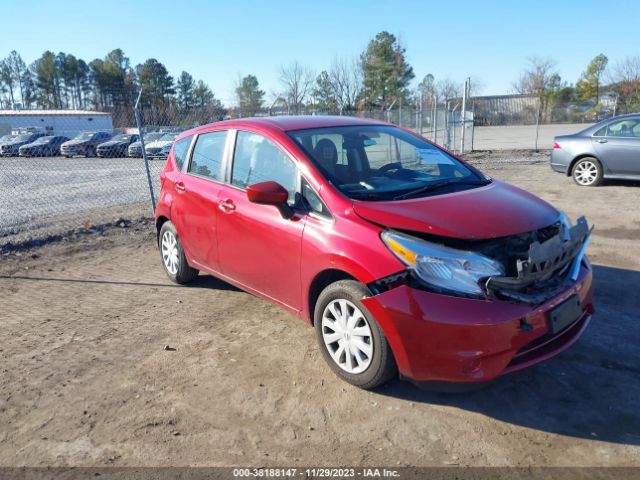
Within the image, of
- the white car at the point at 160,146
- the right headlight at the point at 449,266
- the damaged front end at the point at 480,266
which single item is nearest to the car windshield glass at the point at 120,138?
the white car at the point at 160,146

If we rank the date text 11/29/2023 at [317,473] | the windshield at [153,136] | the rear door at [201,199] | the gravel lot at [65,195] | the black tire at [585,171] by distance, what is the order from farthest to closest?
the windshield at [153,136], the black tire at [585,171], the gravel lot at [65,195], the rear door at [201,199], the date text 11/29/2023 at [317,473]

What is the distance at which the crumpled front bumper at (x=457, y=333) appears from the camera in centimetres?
277

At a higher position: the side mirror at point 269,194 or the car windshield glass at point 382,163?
the car windshield glass at point 382,163

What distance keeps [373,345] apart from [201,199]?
2.29m

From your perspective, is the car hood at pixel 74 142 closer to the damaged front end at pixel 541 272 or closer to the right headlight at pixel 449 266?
the right headlight at pixel 449 266

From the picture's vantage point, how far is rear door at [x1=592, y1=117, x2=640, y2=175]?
10.1 metres

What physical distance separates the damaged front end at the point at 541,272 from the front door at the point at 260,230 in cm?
138

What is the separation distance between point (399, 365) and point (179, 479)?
1.34m

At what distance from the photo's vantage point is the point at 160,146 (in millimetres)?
23047

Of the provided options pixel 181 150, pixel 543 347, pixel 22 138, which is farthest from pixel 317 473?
pixel 22 138

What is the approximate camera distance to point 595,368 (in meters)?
3.48

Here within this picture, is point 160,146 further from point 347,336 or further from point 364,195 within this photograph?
point 347,336

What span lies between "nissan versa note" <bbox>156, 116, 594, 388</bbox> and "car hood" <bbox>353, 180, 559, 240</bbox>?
1 cm

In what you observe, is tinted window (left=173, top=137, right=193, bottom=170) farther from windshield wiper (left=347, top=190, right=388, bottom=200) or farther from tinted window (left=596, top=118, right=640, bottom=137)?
tinted window (left=596, top=118, right=640, bottom=137)
